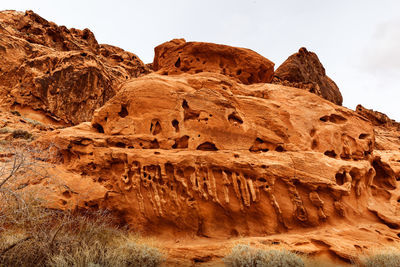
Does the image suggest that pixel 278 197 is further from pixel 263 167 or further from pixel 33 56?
pixel 33 56

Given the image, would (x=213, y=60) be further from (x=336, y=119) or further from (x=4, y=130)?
(x=4, y=130)

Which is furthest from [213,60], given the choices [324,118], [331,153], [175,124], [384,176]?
[384,176]

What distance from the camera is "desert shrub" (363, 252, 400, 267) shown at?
485 cm

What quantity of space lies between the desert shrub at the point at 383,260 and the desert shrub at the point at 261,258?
1.52 meters

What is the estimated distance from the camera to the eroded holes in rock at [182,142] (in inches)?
296

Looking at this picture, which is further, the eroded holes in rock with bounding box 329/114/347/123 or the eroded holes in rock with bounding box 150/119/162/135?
the eroded holes in rock with bounding box 329/114/347/123

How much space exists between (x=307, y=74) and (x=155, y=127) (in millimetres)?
20781

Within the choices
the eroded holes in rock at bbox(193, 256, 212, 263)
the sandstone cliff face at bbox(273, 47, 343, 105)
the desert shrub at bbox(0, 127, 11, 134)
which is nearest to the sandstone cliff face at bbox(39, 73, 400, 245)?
the eroded holes in rock at bbox(193, 256, 212, 263)

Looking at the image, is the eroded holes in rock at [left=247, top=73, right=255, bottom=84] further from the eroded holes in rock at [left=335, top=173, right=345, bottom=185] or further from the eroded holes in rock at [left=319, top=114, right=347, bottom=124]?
the eroded holes in rock at [left=335, top=173, right=345, bottom=185]

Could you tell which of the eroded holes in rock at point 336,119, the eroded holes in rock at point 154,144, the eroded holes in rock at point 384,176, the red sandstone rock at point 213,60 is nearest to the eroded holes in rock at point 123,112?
the eroded holes in rock at point 154,144

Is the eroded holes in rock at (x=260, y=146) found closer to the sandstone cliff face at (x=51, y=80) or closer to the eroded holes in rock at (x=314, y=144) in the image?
the eroded holes in rock at (x=314, y=144)

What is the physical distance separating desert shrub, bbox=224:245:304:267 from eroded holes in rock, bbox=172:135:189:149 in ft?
11.3

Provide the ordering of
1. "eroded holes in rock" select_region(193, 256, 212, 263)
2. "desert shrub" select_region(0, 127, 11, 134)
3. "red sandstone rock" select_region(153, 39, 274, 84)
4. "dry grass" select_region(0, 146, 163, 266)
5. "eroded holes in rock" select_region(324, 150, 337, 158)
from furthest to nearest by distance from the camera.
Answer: "red sandstone rock" select_region(153, 39, 274, 84), "desert shrub" select_region(0, 127, 11, 134), "eroded holes in rock" select_region(324, 150, 337, 158), "eroded holes in rock" select_region(193, 256, 212, 263), "dry grass" select_region(0, 146, 163, 266)

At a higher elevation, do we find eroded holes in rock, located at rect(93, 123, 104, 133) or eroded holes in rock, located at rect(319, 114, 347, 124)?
eroded holes in rock, located at rect(319, 114, 347, 124)
